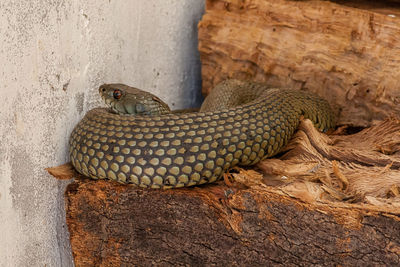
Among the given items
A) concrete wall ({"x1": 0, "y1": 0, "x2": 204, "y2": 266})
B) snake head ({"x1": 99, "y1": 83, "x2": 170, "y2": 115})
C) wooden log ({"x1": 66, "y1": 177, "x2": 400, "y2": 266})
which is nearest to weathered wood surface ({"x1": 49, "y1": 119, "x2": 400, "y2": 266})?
wooden log ({"x1": 66, "y1": 177, "x2": 400, "y2": 266})

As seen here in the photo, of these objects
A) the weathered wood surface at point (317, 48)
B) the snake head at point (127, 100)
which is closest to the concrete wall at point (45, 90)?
the snake head at point (127, 100)

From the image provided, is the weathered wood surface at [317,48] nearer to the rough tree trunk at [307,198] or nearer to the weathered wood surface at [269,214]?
the rough tree trunk at [307,198]

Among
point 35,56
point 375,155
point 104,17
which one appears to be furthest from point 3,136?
point 375,155

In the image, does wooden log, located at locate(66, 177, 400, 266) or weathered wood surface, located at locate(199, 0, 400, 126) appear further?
weathered wood surface, located at locate(199, 0, 400, 126)

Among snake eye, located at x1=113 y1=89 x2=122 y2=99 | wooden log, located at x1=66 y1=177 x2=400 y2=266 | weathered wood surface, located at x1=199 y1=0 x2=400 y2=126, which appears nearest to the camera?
wooden log, located at x1=66 y1=177 x2=400 y2=266

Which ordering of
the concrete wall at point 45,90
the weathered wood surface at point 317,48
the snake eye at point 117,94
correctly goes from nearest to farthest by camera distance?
the concrete wall at point 45,90 < the snake eye at point 117,94 < the weathered wood surface at point 317,48

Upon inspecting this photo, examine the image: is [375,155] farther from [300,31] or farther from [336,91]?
[300,31]

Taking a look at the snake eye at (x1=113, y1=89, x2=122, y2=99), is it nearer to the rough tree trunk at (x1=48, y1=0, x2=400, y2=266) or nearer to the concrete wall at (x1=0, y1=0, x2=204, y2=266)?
the concrete wall at (x1=0, y1=0, x2=204, y2=266)
